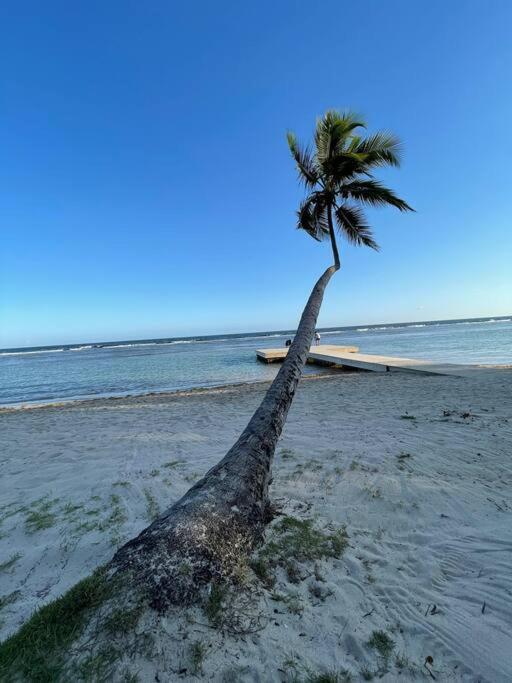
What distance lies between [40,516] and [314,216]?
7.86 m

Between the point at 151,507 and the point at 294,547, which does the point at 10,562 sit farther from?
the point at 294,547

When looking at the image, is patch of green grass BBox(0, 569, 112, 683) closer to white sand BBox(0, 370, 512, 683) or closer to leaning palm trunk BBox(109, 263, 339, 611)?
leaning palm trunk BBox(109, 263, 339, 611)

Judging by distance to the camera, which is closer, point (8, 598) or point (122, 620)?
point (122, 620)

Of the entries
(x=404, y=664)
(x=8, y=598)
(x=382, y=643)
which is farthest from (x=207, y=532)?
(x=8, y=598)

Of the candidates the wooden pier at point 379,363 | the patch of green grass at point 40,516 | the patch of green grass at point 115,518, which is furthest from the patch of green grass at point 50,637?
the wooden pier at point 379,363

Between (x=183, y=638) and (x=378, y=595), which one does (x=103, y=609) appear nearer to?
(x=183, y=638)

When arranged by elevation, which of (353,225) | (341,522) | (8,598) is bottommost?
(341,522)

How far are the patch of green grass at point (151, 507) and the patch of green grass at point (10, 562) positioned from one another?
1117mm

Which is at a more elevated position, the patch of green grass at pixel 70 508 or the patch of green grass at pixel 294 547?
the patch of green grass at pixel 294 547

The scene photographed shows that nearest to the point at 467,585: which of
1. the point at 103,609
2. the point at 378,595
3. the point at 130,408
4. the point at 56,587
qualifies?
the point at 378,595

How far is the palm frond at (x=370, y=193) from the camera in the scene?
6.96 m

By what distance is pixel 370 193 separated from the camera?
23.4ft

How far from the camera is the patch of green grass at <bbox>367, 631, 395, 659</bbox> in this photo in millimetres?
1838

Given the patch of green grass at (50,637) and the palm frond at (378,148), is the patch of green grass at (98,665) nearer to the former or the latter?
the patch of green grass at (50,637)
